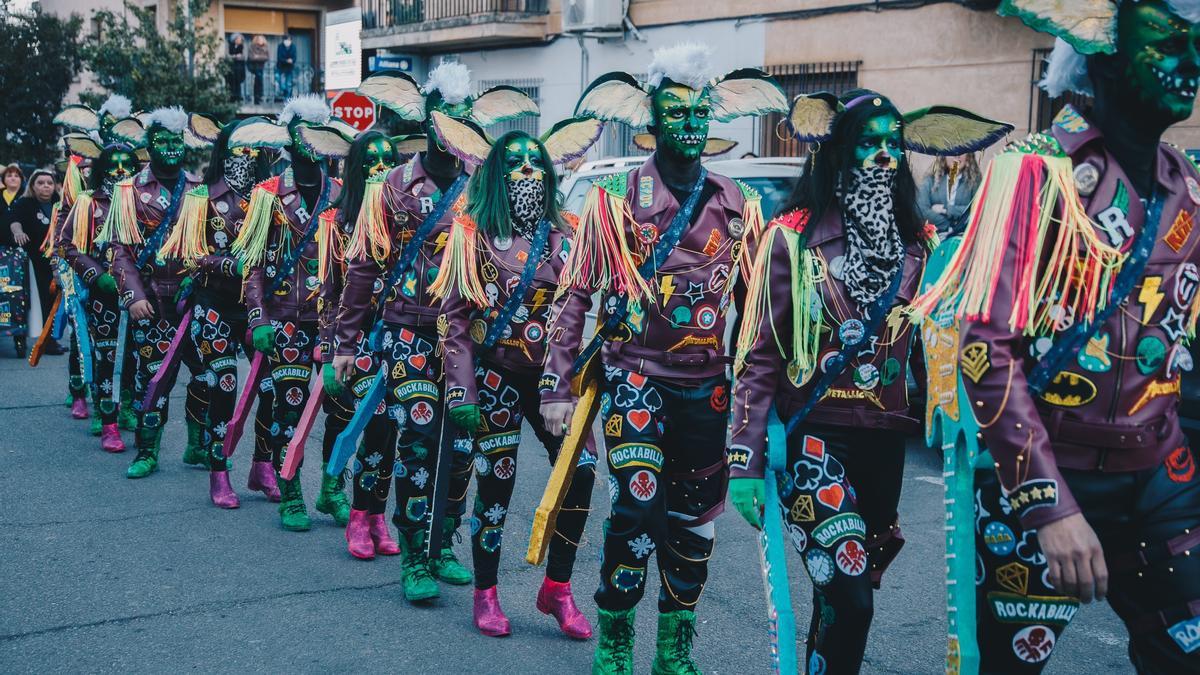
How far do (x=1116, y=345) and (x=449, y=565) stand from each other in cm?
389

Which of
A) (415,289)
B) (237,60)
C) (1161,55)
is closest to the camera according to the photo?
(1161,55)

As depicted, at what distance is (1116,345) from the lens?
295cm

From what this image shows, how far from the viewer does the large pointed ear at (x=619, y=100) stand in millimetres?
4930

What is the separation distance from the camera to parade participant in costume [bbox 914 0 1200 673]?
2.86 meters

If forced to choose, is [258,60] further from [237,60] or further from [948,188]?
→ [948,188]

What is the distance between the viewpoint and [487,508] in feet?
17.6

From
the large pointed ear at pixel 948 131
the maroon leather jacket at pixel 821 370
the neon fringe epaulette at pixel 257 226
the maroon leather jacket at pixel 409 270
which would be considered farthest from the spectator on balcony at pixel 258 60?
the maroon leather jacket at pixel 821 370

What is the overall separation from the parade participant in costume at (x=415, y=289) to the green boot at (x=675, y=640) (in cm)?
135

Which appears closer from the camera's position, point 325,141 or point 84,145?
point 325,141

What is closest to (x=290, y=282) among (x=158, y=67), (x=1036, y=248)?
(x=1036, y=248)

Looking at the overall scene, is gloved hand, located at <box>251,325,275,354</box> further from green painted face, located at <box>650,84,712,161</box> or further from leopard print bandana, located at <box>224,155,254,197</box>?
green painted face, located at <box>650,84,712,161</box>

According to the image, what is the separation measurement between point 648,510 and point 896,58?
42.5 feet

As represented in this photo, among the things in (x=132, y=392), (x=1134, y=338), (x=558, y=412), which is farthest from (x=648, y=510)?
(x=132, y=392)

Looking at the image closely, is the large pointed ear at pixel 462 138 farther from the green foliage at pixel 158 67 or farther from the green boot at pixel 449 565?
the green foliage at pixel 158 67
